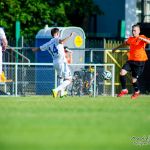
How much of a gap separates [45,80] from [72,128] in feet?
45.6

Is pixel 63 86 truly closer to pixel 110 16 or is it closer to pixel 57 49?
pixel 57 49

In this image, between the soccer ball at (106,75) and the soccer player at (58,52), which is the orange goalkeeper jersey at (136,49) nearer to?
the soccer player at (58,52)

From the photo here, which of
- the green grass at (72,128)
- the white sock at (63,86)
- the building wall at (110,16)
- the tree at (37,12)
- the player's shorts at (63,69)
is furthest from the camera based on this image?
the building wall at (110,16)

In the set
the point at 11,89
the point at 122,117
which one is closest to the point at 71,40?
the point at 11,89

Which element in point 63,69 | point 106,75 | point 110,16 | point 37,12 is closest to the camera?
point 63,69

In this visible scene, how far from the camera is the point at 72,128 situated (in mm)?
11797

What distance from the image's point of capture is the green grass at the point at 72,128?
32.4ft

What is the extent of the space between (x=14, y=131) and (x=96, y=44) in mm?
22666

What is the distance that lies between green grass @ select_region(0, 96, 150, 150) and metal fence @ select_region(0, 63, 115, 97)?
887 cm

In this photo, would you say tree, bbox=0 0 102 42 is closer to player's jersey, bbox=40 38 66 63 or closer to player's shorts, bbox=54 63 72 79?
player's shorts, bbox=54 63 72 79

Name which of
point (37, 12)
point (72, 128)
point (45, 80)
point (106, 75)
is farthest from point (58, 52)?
point (37, 12)

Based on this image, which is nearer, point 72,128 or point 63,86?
point 72,128

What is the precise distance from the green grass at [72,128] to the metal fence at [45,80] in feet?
29.1

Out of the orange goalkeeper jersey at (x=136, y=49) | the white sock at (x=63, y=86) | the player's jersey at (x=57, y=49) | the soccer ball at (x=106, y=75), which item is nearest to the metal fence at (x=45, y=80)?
the soccer ball at (x=106, y=75)
